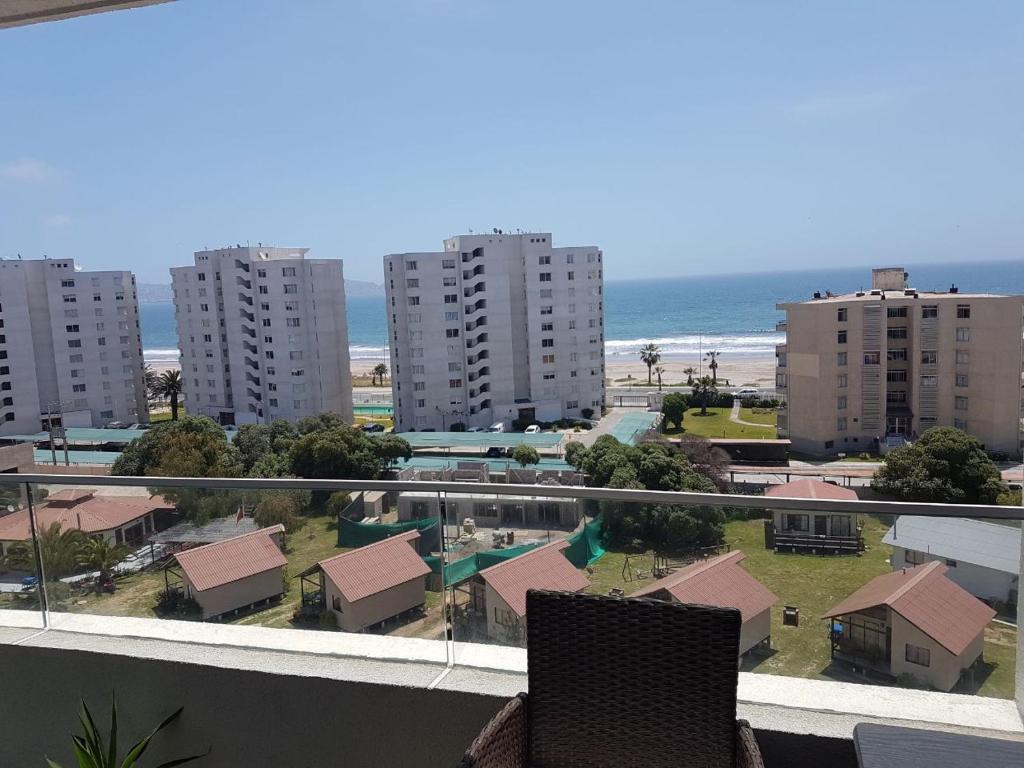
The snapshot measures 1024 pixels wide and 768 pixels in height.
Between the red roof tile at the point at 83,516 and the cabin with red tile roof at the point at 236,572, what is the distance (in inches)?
11.5

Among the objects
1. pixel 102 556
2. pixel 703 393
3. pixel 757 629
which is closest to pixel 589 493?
pixel 757 629

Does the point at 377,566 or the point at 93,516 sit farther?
the point at 93,516

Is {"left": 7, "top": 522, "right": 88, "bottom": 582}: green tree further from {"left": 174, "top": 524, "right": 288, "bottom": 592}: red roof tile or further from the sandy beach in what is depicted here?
the sandy beach

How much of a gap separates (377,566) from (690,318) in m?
98.9

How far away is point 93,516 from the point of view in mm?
2623

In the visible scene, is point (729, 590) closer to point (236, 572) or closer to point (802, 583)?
point (802, 583)

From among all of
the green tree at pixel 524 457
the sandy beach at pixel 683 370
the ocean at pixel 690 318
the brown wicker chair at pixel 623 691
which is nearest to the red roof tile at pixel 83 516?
the brown wicker chair at pixel 623 691

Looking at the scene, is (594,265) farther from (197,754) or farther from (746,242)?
(746,242)

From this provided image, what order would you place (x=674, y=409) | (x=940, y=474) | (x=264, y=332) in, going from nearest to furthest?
(x=940, y=474), (x=674, y=409), (x=264, y=332)

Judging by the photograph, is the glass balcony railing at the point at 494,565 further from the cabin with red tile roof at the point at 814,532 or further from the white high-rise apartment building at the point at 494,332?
the white high-rise apartment building at the point at 494,332

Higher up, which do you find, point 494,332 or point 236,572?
point 236,572

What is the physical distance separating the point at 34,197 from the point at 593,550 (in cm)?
11709

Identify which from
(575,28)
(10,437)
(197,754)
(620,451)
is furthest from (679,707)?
(575,28)

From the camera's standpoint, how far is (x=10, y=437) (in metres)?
44.2
